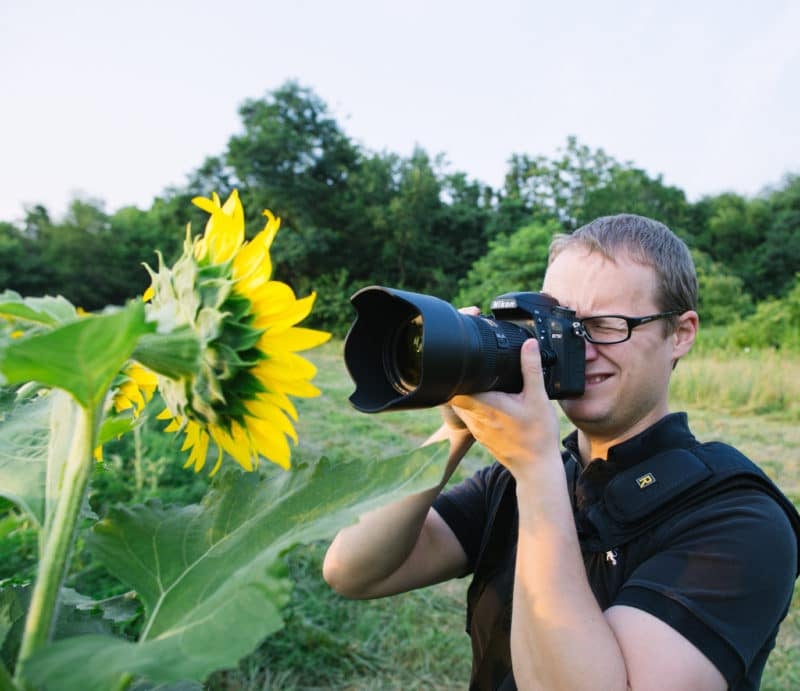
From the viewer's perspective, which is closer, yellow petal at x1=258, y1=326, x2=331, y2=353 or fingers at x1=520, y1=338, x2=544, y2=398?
yellow petal at x1=258, y1=326, x2=331, y2=353

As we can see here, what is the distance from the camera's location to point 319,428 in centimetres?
520

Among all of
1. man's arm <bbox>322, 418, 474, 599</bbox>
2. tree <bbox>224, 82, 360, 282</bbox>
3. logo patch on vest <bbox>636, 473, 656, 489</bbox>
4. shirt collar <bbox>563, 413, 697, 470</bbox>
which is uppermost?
tree <bbox>224, 82, 360, 282</bbox>

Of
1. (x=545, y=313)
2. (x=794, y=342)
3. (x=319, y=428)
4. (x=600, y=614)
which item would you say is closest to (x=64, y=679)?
(x=600, y=614)

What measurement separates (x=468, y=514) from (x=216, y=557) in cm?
102

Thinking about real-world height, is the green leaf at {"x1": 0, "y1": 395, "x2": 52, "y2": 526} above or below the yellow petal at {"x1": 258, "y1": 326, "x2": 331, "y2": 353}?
below

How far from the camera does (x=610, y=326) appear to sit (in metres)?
1.08

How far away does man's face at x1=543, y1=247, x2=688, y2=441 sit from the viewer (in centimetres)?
107

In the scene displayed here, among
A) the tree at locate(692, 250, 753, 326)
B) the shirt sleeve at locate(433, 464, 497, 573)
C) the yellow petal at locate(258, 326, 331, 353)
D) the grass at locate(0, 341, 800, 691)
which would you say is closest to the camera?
the yellow petal at locate(258, 326, 331, 353)

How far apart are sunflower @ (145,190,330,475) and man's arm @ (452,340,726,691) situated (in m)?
0.53

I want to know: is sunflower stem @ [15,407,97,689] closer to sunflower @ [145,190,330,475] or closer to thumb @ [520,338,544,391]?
sunflower @ [145,190,330,475]

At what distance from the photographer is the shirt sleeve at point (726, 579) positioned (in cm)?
81

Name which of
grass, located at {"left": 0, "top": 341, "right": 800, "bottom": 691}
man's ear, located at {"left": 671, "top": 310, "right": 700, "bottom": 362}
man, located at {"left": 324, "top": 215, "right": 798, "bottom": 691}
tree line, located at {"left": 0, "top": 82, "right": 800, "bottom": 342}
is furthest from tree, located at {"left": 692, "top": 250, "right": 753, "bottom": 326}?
man, located at {"left": 324, "top": 215, "right": 798, "bottom": 691}

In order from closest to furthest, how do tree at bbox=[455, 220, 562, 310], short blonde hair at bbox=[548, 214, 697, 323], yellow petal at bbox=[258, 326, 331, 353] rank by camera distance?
yellow petal at bbox=[258, 326, 331, 353] → short blonde hair at bbox=[548, 214, 697, 323] → tree at bbox=[455, 220, 562, 310]

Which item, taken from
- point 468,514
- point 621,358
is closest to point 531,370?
point 621,358
